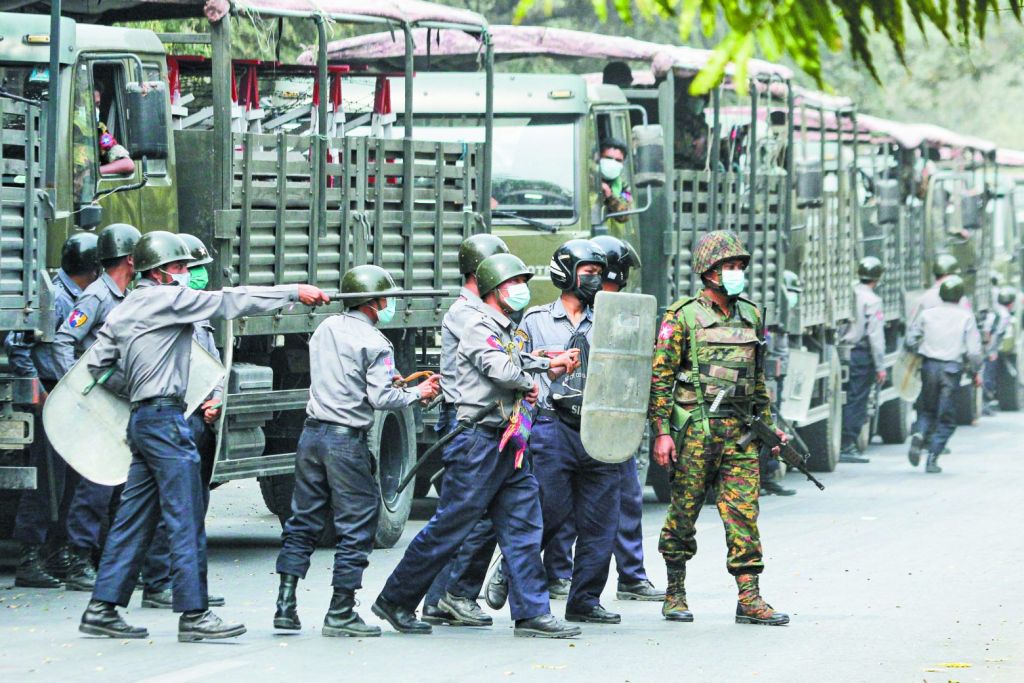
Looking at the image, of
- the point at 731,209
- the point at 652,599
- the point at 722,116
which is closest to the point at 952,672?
the point at 652,599

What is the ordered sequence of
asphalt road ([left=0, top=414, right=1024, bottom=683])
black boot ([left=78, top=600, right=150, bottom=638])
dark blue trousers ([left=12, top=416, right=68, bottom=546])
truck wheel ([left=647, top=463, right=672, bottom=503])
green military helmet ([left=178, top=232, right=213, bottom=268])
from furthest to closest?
truck wheel ([left=647, top=463, right=672, bottom=503]), dark blue trousers ([left=12, top=416, right=68, bottom=546]), green military helmet ([left=178, top=232, right=213, bottom=268]), black boot ([left=78, top=600, right=150, bottom=638]), asphalt road ([left=0, top=414, right=1024, bottom=683])

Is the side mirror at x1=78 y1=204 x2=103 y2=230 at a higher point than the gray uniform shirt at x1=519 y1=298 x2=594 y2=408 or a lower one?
higher

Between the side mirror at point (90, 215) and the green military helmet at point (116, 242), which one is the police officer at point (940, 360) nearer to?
the side mirror at point (90, 215)

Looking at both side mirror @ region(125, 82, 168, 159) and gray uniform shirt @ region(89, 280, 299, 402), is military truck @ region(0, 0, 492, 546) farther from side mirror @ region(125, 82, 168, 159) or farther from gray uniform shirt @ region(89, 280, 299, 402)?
gray uniform shirt @ region(89, 280, 299, 402)

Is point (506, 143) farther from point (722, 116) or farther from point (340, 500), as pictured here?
point (340, 500)

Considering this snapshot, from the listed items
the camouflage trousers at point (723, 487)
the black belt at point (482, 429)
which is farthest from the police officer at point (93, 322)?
the camouflage trousers at point (723, 487)

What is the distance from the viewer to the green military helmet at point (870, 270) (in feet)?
65.1

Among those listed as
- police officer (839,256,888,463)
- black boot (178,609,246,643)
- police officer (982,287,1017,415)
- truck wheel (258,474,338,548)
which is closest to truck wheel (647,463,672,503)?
truck wheel (258,474,338,548)

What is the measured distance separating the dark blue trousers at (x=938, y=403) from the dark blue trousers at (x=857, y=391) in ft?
3.69

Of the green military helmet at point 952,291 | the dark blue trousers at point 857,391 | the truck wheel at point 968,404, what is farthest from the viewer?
the truck wheel at point 968,404

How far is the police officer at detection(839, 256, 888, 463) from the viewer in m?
19.6

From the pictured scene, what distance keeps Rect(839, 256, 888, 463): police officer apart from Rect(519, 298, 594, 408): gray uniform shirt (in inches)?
423

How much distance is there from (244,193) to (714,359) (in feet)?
10.6

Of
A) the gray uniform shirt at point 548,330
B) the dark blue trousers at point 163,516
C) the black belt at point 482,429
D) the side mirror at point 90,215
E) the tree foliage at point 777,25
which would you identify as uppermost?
the tree foliage at point 777,25
